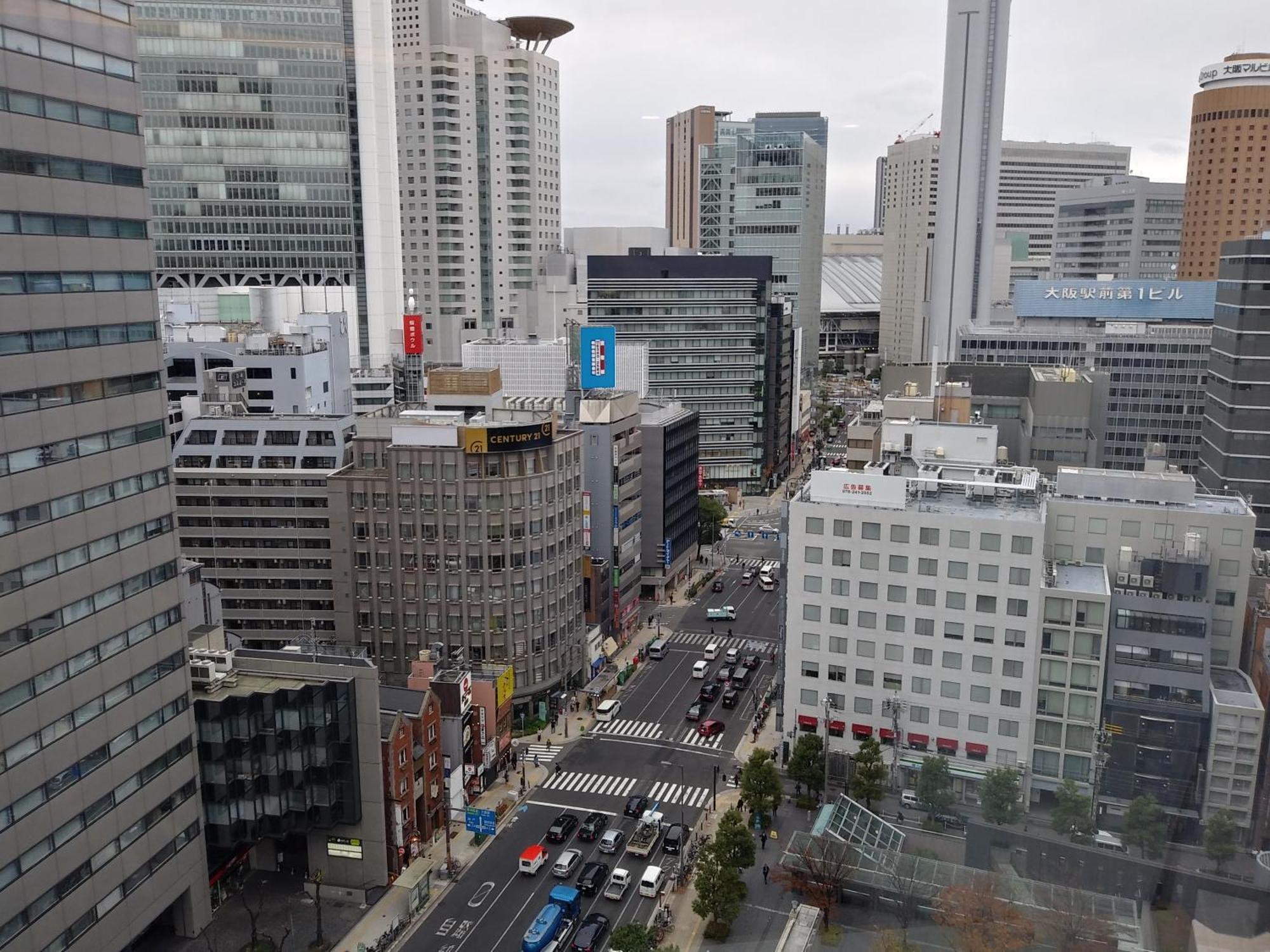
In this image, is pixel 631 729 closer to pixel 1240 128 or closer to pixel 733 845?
pixel 733 845

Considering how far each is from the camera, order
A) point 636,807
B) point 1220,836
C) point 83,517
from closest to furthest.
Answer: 1. point 1220,836
2. point 83,517
3. point 636,807

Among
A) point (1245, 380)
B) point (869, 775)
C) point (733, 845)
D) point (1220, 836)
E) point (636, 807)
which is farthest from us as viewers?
point (1245, 380)

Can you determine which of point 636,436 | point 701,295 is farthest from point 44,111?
point 701,295

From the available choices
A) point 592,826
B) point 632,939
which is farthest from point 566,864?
point 632,939

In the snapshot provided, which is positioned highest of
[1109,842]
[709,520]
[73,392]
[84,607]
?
[73,392]

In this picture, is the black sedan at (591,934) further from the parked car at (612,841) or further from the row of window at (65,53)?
the row of window at (65,53)

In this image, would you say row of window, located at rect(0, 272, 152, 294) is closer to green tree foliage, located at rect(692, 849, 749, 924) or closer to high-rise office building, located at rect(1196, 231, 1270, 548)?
green tree foliage, located at rect(692, 849, 749, 924)

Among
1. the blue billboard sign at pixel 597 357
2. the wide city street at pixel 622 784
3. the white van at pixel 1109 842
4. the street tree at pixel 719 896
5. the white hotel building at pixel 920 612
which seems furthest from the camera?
the blue billboard sign at pixel 597 357

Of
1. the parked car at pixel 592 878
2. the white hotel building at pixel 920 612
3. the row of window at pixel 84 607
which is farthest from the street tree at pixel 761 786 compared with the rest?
the row of window at pixel 84 607
